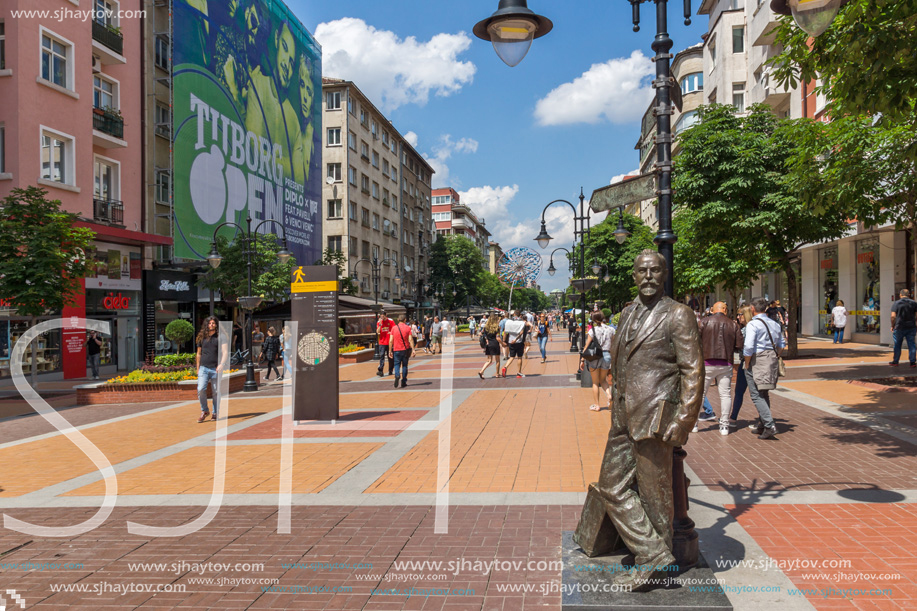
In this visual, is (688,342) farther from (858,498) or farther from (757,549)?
(858,498)

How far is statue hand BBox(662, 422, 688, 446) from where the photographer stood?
3.54 metres

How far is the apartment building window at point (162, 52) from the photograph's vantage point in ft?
93.0

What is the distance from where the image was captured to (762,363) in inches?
334

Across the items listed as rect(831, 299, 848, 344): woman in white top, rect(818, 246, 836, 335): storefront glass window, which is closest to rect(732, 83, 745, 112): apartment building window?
rect(818, 246, 836, 335): storefront glass window

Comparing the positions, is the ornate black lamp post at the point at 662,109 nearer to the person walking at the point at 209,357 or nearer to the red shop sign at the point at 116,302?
the person walking at the point at 209,357

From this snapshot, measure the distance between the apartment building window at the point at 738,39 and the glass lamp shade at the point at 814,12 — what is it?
121 feet

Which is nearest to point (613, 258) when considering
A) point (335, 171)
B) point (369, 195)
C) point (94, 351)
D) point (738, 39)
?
point (738, 39)

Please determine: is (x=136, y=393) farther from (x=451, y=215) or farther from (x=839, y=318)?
(x=451, y=215)

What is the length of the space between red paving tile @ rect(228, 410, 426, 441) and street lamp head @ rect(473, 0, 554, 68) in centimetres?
602

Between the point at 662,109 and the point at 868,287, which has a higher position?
the point at 662,109

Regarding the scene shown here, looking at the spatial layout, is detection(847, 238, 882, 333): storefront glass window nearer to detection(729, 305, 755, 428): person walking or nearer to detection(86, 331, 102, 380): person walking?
detection(729, 305, 755, 428): person walking

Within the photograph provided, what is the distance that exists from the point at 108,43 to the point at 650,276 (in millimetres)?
28006

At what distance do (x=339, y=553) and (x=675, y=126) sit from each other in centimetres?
4696

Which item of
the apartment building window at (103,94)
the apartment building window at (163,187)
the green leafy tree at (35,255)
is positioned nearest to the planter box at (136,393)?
the green leafy tree at (35,255)
